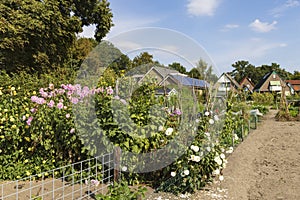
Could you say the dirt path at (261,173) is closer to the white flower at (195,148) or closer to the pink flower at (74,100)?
the white flower at (195,148)

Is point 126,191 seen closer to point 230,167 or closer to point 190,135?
point 190,135

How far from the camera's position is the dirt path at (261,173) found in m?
2.79

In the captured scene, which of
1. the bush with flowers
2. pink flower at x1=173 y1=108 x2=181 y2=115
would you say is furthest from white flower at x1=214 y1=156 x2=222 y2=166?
pink flower at x1=173 y1=108 x2=181 y2=115

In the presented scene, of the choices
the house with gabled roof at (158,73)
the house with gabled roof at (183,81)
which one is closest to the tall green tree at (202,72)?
the house with gabled roof at (183,81)

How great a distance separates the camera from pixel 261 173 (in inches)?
139

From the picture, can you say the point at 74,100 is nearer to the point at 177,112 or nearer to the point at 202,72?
the point at 177,112

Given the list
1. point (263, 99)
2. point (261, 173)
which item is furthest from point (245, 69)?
point (261, 173)

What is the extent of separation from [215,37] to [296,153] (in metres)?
2.49

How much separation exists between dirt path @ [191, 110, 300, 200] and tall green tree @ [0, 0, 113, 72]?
25.9 feet

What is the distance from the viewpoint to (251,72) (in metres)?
50.8

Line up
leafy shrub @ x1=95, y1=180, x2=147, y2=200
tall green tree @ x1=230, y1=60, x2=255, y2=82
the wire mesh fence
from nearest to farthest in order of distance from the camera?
leafy shrub @ x1=95, y1=180, x2=147, y2=200
the wire mesh fence
tall green tree @ x1=230, y1=60, x2=255, y2=82

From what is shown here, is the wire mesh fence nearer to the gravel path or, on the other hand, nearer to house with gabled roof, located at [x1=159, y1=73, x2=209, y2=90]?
the gravel path

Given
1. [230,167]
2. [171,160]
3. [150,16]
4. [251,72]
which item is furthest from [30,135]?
[251,72]

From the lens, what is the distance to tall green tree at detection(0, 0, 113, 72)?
8.74 metres
